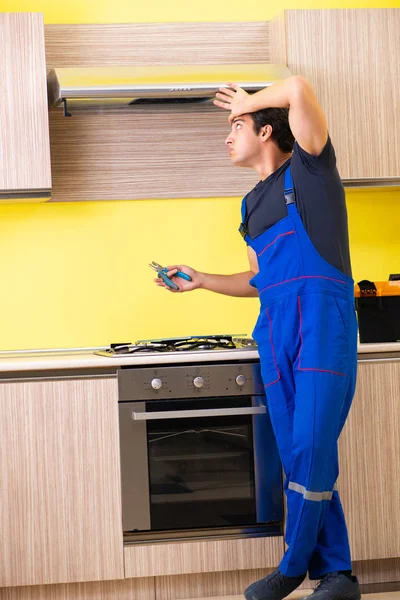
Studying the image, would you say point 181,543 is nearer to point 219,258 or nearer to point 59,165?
point 219,258

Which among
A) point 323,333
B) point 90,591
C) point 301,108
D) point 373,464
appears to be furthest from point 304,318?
point 90,591

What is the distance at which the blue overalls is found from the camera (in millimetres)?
2561

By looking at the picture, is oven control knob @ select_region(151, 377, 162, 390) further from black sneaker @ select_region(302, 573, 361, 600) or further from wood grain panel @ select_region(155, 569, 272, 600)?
black sneaker @ select_region(302, 573, 361, 600)

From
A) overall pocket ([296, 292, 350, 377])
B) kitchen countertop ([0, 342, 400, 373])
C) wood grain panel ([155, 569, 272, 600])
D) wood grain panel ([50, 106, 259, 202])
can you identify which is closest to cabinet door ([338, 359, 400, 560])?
kitchen countertop ([0, 342, 400, 373])

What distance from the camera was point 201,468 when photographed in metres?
2.94

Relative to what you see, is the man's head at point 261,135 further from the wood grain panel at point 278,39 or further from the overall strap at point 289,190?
the wood grain panel at point 278,39

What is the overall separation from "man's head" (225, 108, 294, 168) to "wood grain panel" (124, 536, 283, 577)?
1.28 m

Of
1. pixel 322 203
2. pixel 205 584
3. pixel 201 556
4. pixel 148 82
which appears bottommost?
pixel 205 584

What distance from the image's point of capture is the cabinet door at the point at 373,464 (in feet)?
9.90

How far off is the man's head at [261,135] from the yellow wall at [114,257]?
31.3 inches

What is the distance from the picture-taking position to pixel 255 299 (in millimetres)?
3592

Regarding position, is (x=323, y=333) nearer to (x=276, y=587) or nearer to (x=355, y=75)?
(x=276, y=587)

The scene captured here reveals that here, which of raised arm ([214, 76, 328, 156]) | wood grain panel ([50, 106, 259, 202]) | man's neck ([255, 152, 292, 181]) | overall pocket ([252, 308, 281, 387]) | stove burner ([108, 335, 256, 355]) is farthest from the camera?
wood grain panel ([50, 106, 259, 202])

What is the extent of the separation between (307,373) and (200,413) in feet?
1.62
